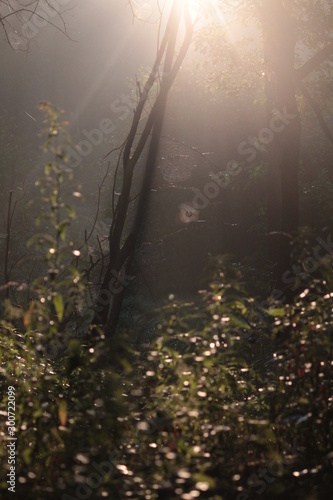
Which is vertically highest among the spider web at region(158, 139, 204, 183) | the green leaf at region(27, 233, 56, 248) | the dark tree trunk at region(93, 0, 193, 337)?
the spider web at region(158, 139, 204, 183)

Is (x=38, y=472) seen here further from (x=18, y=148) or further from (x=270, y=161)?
(x=18, y=148)

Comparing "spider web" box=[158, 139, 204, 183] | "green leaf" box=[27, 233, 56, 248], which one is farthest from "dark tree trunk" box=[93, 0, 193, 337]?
"spider web" box=[158, 139, 204, 183]

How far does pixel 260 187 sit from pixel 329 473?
13024 mm

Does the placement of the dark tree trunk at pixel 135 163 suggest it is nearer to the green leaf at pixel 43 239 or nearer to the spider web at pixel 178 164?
the green leaf at pixel 43 239

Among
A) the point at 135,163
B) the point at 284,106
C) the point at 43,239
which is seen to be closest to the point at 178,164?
the point at 284,106

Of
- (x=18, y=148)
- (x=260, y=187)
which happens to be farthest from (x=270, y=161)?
(x=18, y=148)

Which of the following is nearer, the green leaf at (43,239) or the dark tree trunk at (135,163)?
the green leaf at (43,239)

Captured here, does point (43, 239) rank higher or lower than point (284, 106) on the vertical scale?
lower

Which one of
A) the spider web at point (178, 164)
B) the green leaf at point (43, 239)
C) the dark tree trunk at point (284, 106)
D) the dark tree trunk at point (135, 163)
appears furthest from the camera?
the spider web at point (178, 164)

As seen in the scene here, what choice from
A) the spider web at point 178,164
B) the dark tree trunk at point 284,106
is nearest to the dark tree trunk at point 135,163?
the dark tree trunk at point 284,106

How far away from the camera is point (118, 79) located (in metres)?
31.0

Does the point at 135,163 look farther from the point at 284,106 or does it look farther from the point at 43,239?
the point at 284,106

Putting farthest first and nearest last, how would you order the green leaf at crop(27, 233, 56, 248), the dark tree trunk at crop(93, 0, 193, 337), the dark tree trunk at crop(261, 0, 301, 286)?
1. the dark tree trunk at crop(261, 0, 301, 286)
2. the dark tree trunk at crop(93, 0, 193, 337)
3. the green leaf at crop(27, 233, 56, 248)

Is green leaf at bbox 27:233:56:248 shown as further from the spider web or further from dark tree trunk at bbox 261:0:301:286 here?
the spider web
